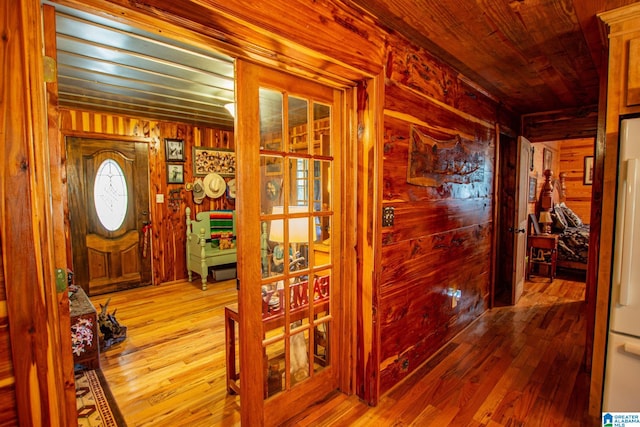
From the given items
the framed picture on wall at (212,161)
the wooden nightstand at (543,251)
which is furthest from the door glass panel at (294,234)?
the wooden nightstand at (543,251)

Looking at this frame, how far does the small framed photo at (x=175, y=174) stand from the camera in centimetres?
480

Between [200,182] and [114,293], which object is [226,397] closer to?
[114,293]

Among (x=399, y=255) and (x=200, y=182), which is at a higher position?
(x=200, y=182)

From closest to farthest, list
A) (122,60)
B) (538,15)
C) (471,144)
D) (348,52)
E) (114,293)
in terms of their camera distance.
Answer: (348,52) < (538,15) < (122,60) < (471,144) < (114,293)

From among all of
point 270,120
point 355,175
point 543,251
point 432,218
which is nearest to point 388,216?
point 355,175

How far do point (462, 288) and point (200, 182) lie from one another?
13.3 feet

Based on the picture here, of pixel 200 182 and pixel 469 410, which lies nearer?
pixel 469 410

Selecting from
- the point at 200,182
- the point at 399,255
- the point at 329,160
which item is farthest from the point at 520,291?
the point at 200,182

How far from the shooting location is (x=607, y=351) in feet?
5.67

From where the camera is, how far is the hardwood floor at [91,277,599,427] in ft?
6.48

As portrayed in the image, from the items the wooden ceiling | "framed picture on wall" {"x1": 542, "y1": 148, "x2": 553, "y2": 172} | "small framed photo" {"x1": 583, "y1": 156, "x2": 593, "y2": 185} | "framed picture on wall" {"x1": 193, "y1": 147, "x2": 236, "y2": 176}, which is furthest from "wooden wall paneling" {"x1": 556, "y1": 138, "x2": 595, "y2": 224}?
"framed picture on wall" {"x1": 193, "y1": 147, "x2": 236, "y2": 176}

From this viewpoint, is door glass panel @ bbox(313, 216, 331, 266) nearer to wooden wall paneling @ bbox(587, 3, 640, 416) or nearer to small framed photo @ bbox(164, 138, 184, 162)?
wooden wall paneling @ bbox(587, 3, 640, 416)

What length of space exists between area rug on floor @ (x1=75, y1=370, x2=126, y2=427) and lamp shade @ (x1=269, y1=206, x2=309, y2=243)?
60.5 inches

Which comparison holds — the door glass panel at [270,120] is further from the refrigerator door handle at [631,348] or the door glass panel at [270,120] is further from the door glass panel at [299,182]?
the refrigerator door handle at [631,348]
